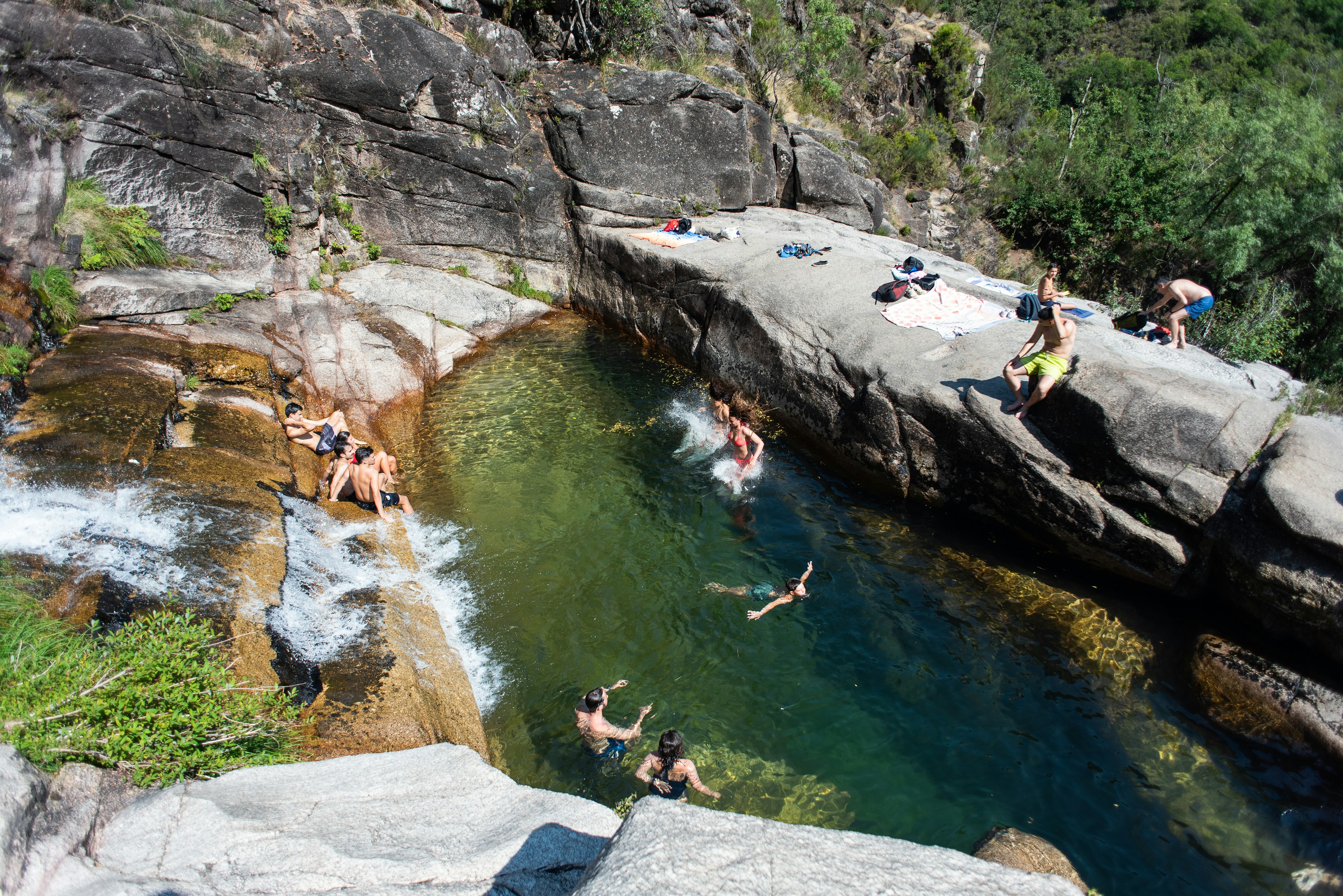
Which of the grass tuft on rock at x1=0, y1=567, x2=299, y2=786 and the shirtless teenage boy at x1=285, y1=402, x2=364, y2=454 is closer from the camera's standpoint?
the grass tuft on rock at x1=0, y1=567, x2=299, y2=786

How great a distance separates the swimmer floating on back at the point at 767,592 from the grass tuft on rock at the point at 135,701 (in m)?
4.58

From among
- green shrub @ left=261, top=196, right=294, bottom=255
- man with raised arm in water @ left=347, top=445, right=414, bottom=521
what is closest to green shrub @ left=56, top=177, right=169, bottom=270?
green shrub @ left=261, top=196, right=294, bottom=255

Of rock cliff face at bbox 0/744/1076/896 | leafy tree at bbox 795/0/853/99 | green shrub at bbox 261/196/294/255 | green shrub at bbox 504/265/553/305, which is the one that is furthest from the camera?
leafy tree at bbox 795/0/853/99

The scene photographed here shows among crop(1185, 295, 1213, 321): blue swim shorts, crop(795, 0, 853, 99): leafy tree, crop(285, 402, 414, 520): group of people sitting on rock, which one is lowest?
crop(285, 402, 414, 520): group of people sitting on rock

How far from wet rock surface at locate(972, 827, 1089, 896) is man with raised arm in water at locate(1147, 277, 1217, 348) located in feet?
25.3

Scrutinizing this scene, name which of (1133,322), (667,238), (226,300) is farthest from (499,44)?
(1133,322)

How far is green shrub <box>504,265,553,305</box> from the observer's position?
16.2 metres

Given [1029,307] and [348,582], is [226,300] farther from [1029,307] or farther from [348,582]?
[1029,307]

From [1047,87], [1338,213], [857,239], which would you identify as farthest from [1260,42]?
[857,239]

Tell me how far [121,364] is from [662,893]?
1019 centimetres

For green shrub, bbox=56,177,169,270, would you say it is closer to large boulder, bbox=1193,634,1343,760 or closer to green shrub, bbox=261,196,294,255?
green shrub, bbox=261,196,294,255

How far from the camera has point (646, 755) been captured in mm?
6168

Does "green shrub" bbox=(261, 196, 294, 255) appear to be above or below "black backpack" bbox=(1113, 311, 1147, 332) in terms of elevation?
below

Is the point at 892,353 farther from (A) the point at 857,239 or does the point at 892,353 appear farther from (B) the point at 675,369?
(A) the point at 857,239
